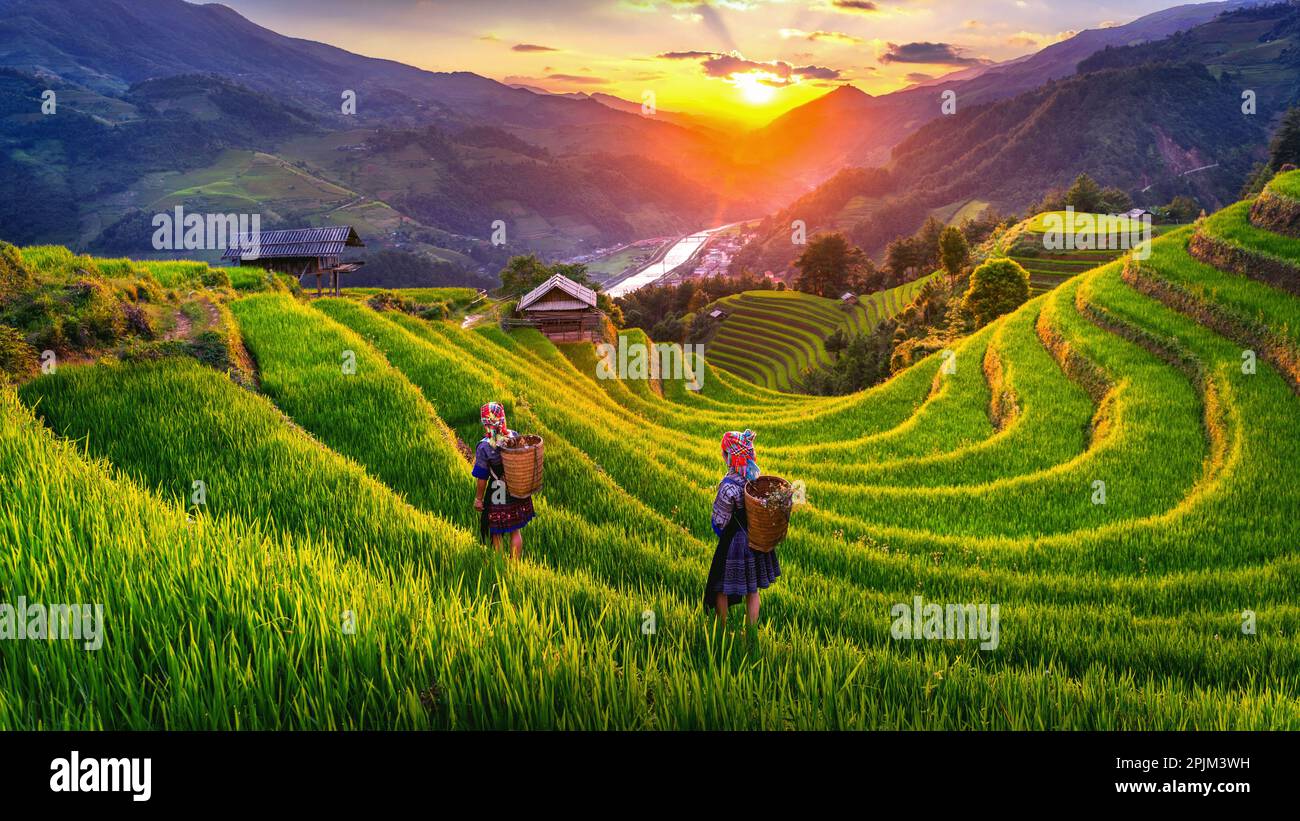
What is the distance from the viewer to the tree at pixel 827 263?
113875 mm

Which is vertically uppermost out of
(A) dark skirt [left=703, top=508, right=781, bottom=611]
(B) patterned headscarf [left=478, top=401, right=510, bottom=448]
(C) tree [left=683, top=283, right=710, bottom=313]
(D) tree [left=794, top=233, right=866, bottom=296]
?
(D) tree [left=794, top=233, right=866, bottom=296]

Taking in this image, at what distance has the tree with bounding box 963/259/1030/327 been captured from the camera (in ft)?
133

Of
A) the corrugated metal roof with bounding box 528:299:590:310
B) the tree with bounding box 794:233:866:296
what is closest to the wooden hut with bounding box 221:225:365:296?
the corrugated metal roof with bounding box 528:299:590:310

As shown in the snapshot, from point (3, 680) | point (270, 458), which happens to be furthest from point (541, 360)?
point (3, 680)

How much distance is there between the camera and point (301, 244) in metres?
39.1

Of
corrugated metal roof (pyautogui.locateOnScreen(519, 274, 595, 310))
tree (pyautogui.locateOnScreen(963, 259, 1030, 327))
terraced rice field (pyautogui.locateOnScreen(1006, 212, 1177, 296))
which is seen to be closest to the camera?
tree (pyautogui.locateOnScreen(963, 259, 1030, 327))

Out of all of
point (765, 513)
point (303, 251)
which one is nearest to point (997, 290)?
point (765, 513)

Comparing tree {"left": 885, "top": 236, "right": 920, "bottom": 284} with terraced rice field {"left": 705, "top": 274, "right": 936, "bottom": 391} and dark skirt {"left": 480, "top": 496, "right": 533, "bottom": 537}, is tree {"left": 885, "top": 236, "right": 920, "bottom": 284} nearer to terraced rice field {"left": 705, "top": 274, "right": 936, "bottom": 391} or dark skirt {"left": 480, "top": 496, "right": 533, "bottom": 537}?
terraced rice field {"left": 705, "top": 274, "right": 936, "bottom": 391}

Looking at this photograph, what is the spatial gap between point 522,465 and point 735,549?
93.3 inches

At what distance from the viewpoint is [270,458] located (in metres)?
7.93

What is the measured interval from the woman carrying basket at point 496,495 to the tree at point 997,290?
42102mm

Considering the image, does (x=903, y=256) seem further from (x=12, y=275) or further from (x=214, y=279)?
(x=12, y=275)

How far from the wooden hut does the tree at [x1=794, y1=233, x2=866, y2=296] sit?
89.8 meters
